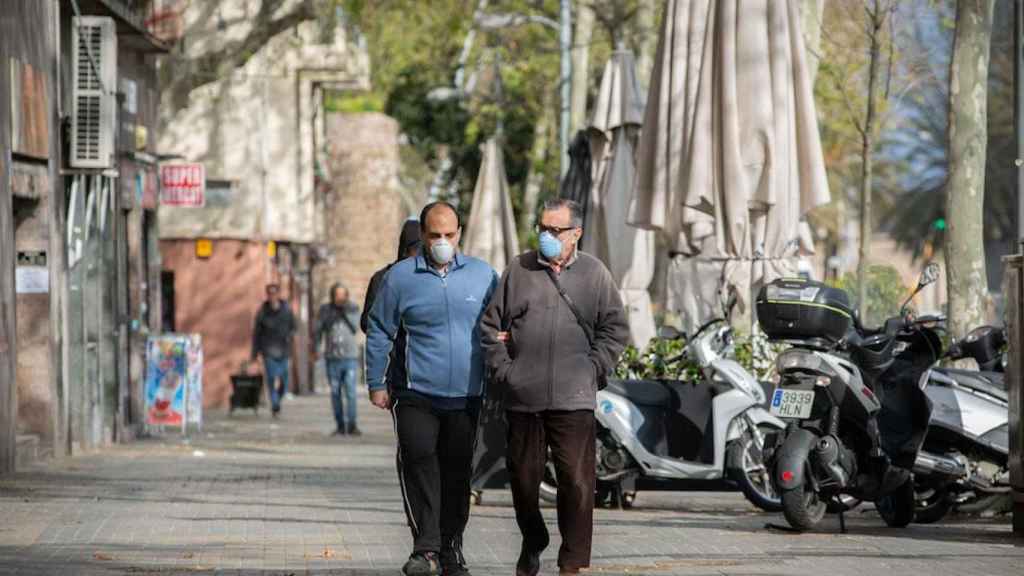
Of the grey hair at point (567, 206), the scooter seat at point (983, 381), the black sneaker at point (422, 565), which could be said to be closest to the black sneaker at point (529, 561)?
the black sneaker at point (422, 565)

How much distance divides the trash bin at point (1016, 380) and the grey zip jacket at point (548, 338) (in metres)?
2.96

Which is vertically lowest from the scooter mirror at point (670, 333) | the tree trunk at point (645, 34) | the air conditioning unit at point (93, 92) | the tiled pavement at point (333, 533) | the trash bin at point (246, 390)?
the trash bin at point (246, 390)

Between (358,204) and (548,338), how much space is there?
51.8 m

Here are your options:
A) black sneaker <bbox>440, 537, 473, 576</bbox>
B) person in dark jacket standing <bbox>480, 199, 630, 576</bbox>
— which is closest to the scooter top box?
person in dark jacket standing <bbox>480, 199, 630, 576</bbox>

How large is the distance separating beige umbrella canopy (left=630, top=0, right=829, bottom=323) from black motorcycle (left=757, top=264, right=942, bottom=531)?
2731 millimetres

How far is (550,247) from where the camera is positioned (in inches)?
378

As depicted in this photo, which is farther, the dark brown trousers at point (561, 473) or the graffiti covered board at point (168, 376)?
the graffiti covered board at point (168, 376)

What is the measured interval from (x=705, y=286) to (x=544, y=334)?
6290mm

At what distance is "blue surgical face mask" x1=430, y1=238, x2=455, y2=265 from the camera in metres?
9.66

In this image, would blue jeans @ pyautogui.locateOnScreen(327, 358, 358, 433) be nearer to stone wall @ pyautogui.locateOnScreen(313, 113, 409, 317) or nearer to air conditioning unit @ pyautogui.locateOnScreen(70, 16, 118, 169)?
air conditioning unit @ pyautogui.locateOnScreen(70, 16, 118, 169)

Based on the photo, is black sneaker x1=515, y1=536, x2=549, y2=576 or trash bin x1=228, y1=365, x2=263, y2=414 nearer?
black sneaker x1=515, y1=536, x2=549, y2=576

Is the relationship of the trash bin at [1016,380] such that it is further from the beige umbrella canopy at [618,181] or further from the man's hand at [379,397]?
the beige umbrella canopy at [618,181]

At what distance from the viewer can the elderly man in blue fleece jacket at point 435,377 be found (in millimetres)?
9680

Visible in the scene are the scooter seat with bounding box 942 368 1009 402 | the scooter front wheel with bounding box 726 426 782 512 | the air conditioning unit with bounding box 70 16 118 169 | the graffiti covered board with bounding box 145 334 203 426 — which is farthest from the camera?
the graffiti covered board with bounding box 145 334 203 426
